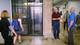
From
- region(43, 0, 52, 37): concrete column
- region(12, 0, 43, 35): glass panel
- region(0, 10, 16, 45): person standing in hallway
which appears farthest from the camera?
region(12, 0, 43, 35): glass panel

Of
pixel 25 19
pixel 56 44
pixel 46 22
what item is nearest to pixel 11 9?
pixel 25 19

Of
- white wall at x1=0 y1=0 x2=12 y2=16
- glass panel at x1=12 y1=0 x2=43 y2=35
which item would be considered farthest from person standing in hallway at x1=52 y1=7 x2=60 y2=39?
white wall at x1=0 y1=0 x2=12 y2=16

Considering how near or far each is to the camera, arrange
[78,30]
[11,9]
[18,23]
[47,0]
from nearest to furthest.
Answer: [78,30]
[18,23]
[47,0]
[11,9]

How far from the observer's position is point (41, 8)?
41.3 ft

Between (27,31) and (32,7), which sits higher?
(32,7)

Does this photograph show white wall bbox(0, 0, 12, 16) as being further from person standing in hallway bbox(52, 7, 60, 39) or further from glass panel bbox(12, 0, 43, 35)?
person standing in hallway bbox(52, 7, 60, 39)

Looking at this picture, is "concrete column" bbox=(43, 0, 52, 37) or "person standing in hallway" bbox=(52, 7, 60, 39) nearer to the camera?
"person standing in hallway" bbox=(52, 7, 60, 39)

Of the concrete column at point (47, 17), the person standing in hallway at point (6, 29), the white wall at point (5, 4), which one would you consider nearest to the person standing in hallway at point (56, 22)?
the concrete column at point (47, 17)

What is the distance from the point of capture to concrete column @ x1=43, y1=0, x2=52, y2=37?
1150 cm

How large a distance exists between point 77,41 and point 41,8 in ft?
18.1

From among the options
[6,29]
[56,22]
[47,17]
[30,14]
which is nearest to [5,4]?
[30,14]

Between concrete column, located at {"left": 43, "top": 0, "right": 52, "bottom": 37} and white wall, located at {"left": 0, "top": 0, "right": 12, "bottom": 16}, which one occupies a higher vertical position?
white wall, located at {"left": 0, "top": 0, "right": 12, "bottom": 16}

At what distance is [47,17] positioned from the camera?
11.7 metres

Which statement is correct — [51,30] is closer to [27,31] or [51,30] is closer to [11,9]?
[27,31]
